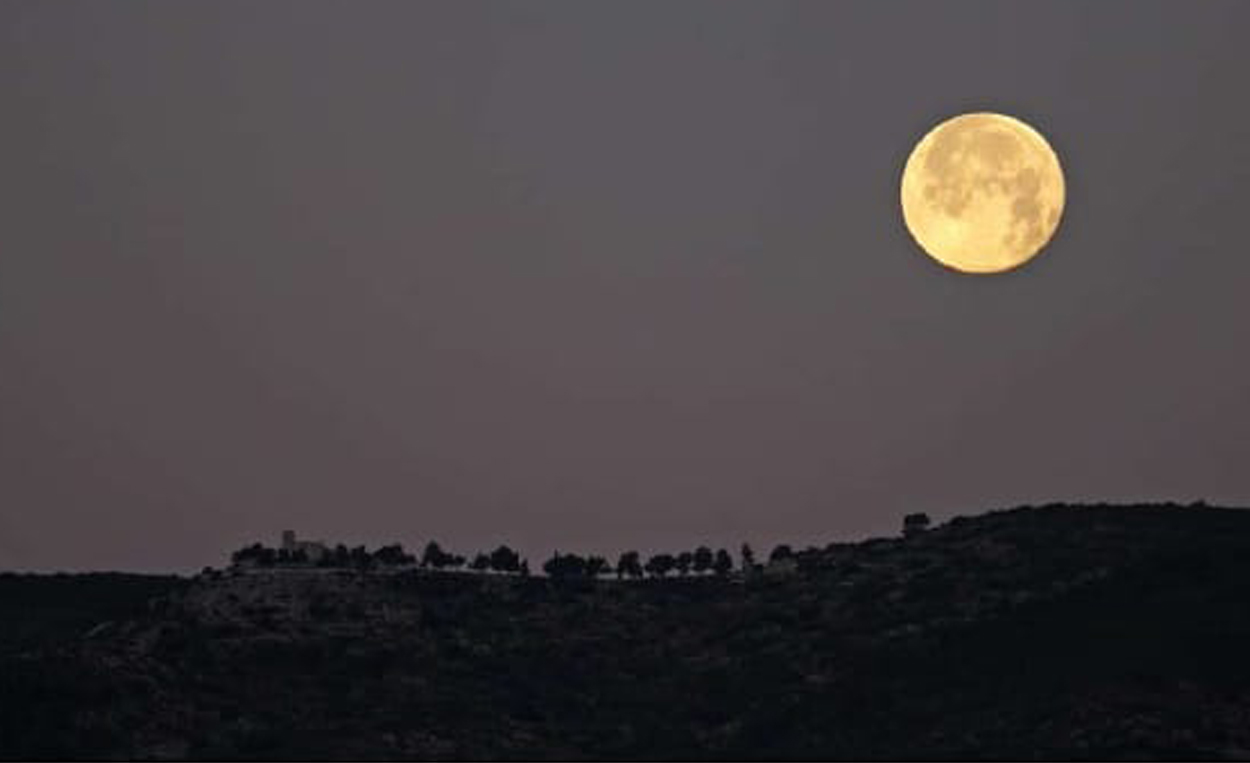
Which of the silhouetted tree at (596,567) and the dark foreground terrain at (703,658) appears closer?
the dark foreground terrain at (703,658)

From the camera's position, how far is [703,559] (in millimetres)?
168500

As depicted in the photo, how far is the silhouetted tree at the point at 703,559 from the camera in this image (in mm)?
167375

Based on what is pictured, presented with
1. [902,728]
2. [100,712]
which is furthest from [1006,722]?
[100,712]

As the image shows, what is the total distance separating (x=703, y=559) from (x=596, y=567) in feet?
27.4

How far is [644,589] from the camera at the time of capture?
Answer: 156875 mm

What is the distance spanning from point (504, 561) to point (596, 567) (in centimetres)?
698

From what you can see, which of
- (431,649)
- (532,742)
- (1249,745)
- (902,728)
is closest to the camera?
(1249,745)

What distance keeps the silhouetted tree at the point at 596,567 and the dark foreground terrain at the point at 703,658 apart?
8.30m

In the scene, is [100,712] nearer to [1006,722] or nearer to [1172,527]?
[1006,722]

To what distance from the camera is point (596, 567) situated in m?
167

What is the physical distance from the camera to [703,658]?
138 meters

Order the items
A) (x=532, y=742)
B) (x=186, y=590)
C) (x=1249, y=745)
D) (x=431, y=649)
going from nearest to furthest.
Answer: (x=1249, y=745) < (x=532, y=742) < (x=431, y=649) < (x=186, y=590)

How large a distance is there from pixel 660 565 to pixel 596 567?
4840 mm

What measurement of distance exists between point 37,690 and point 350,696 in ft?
58.9
